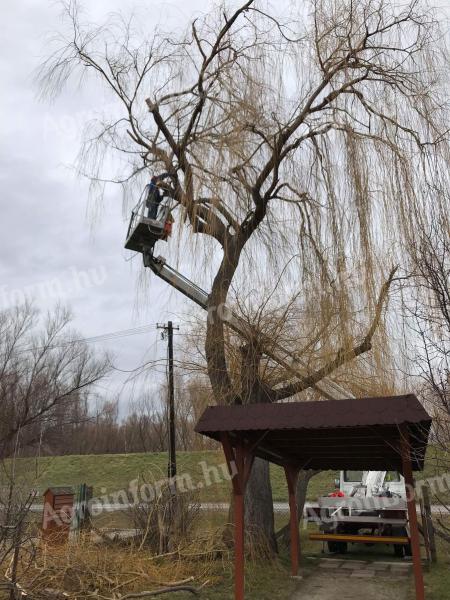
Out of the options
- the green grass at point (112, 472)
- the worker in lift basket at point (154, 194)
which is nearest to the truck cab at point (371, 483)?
the worker in lift basket at point (154, 194)

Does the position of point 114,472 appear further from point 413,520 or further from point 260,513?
point 413,520

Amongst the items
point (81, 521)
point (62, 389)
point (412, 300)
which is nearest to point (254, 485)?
point (81, 521)

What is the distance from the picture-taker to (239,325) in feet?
32.7

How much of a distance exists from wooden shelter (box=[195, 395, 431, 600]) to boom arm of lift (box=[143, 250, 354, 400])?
175 centimetres

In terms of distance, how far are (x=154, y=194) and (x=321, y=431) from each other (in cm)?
533

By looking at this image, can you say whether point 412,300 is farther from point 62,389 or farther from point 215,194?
point 62,389

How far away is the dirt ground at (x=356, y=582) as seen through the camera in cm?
768

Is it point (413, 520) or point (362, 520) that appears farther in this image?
point (362, 520)

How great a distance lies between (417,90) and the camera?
25.7 ft

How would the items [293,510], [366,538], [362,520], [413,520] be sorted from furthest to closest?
[362,520], [366,538], [293,510], [413,520]

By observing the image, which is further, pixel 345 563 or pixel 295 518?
pixel 345 563

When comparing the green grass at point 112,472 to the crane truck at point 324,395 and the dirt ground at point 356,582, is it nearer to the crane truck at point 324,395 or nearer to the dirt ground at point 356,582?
the crane truck at point 324,395

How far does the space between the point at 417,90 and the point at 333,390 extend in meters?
5.54

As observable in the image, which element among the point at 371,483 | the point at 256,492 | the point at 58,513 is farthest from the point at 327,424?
the point at 371,483
